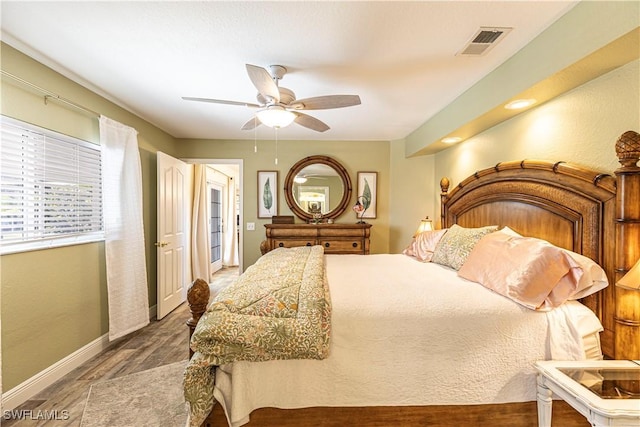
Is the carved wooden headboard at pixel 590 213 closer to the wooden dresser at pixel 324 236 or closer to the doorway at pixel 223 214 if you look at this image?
the wooden dresser at pixel 324 236

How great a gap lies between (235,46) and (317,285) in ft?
5.40

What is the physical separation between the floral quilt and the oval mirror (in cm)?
288

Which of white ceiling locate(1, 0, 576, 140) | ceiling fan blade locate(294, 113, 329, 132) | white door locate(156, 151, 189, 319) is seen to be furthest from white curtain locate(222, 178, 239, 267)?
ceiling fan blade locate(294, 113, 329, 132)

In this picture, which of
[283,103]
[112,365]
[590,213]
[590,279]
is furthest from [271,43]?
[112,365]

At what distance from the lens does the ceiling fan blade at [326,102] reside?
2.07 m

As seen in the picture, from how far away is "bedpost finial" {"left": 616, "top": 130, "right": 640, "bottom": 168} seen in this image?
4.67ft

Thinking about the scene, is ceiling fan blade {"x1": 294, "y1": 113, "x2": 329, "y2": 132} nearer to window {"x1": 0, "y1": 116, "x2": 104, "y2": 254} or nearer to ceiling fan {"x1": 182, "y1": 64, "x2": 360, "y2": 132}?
ceiling fan {"x1": 182, "y1": 64, "x2": 360, "y2": 132}

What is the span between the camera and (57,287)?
7.39 feet

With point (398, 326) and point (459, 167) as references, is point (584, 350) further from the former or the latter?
point (459, 167)

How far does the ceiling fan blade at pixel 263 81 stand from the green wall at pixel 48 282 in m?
1.64

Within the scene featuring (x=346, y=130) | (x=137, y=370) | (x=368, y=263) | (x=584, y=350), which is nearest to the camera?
(x=584, y=350)

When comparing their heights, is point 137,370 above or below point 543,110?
below

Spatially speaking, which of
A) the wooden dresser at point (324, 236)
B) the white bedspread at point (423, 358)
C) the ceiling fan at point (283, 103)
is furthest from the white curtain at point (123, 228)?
the white bedspread at point (423, 358)

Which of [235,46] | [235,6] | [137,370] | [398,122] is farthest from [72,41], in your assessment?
[398,122]
